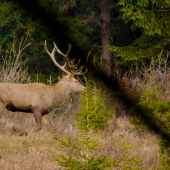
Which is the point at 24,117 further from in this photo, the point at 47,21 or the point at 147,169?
the point at 47,21

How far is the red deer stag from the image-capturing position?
6699mm

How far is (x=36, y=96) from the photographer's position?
7.12 metres

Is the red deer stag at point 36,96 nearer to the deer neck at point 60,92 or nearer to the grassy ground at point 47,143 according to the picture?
the deer neck at point 60,92

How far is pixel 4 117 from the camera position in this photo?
766 cm

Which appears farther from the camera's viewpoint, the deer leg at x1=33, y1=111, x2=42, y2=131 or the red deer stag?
the deer leg at x1=33, y1=111, x2=42, y2=131

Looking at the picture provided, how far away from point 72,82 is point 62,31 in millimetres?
7302

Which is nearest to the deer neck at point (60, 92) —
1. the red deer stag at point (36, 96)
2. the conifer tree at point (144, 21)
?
the red deer stag at point (36, 96)

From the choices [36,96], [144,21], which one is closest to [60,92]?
[36,96]

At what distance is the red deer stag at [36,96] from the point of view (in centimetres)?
670

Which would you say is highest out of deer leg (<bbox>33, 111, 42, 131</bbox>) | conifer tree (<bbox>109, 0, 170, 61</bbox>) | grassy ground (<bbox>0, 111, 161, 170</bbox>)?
conifer tree (<bbox>109, 0, 170, 61</bbox>)

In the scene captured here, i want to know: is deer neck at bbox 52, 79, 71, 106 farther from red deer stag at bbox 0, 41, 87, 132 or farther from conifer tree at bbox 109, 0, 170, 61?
conifer tree at bbox 109, 0, 170, 61

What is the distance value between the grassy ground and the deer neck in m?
0.47

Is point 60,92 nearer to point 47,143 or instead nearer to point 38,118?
point 38,118

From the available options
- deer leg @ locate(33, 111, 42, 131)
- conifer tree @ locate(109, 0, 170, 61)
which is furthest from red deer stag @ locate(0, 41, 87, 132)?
conifer tree @ locate(109, 0, 170, 61)
